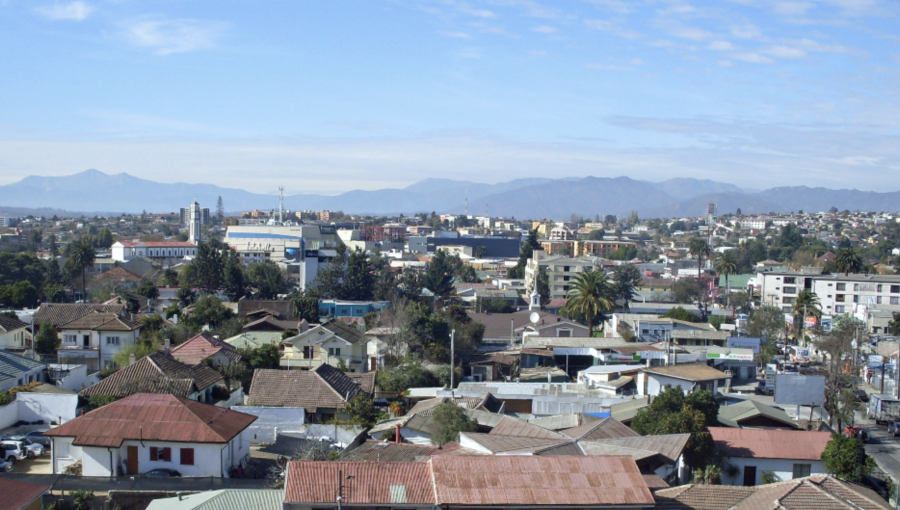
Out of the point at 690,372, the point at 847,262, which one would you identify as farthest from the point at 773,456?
the point at 847,262

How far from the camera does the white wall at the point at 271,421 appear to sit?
23.6 m

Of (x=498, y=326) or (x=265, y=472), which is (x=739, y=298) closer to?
(x=498, y=326)

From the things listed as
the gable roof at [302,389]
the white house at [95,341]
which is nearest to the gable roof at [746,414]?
the gable roof at [302,389]

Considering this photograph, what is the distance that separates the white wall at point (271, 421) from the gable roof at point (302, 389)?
847mm

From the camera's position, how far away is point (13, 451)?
2109 centimetres

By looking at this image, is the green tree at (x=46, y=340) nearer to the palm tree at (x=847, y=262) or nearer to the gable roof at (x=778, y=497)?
the gable roof at (x=778, y=497)

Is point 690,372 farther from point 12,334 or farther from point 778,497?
point 12,334

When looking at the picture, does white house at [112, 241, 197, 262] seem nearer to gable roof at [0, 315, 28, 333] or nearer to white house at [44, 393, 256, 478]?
gable roof at [0, 315, 28, 333]

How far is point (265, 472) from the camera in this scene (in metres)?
20.5

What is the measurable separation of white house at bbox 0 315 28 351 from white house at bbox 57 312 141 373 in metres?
1.83

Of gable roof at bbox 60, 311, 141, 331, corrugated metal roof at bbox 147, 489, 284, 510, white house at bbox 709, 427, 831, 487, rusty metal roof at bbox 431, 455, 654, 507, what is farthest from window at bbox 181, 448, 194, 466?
gable roof at bbox 60, 311, 141, 331

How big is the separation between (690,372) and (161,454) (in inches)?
669

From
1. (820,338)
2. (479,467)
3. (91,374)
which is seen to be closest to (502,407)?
(479,467)

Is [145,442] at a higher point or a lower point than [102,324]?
lower
